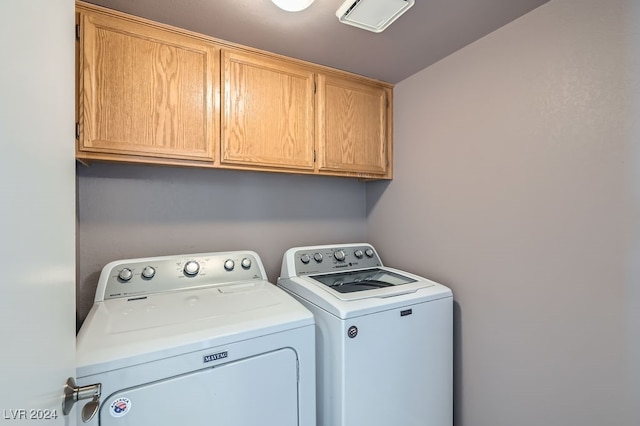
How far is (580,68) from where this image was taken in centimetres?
108

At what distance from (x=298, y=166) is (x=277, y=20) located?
733 millimetres

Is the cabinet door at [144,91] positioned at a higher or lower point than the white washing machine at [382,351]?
higher

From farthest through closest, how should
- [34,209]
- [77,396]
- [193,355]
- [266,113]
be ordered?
[266,113] → [193,355] → [77,396] → [34,209]

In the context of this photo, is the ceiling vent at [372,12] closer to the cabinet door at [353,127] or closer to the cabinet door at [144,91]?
the cabinet door at [353,127]

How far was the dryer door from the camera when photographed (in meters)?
0.86

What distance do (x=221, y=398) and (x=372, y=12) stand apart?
1.67m

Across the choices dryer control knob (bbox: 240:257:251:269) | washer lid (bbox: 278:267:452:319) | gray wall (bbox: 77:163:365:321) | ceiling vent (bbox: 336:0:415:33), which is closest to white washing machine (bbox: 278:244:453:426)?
washer lid (bbox: 278:267:452:319)

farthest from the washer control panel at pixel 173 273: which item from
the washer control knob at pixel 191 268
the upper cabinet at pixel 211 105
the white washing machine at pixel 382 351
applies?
the upper cabinet at pixel 211 105

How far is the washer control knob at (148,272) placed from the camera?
54.5 inches

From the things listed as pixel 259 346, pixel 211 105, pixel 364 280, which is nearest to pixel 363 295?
pixel 364 280

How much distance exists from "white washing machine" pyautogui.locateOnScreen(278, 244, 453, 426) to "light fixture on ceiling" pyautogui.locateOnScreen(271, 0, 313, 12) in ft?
4.22

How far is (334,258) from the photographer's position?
6.12ft

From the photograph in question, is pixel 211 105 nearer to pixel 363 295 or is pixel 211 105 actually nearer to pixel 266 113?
pixel 266 113

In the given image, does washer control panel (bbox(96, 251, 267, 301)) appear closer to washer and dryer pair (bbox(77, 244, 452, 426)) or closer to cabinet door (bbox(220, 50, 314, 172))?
washer and dryer pair (bbox(77, 244, 452, 426))
